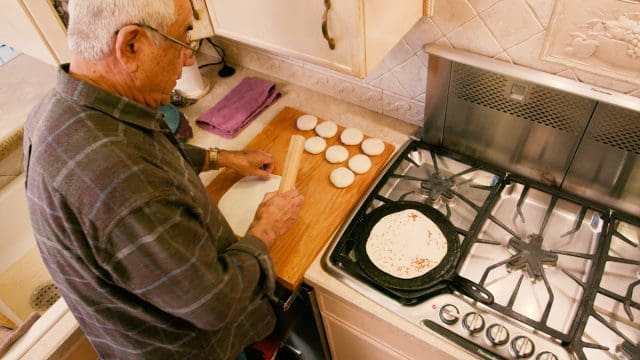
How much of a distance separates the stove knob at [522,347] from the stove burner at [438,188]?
0.38 metres

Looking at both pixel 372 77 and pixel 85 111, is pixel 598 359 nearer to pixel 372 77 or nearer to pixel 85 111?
pixel 372 77

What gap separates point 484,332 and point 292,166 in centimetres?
59

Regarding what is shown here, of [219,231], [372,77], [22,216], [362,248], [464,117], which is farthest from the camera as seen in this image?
[22,216]

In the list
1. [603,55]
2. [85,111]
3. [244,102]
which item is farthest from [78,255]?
[603,55]

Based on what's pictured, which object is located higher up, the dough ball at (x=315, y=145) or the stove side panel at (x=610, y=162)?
the stove side panel at (x=610, y=162)

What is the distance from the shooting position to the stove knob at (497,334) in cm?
83

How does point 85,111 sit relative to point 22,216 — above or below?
above

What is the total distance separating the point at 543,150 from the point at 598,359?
487mm

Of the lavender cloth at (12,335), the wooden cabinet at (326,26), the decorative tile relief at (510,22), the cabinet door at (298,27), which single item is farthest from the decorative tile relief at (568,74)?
the lavender cloth at (12,335)

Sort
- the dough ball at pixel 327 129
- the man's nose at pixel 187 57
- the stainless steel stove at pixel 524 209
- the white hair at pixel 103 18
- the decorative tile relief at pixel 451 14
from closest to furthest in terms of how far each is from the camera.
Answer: the white hair at pixel 103 18
the man's nose at pixel 187 57
the stainless steel stove at pixel 524 209
the decorative tile relief at pixel 451 14
the dough ball at pixel 327 129

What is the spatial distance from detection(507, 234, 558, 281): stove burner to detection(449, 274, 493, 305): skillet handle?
11 centimetres

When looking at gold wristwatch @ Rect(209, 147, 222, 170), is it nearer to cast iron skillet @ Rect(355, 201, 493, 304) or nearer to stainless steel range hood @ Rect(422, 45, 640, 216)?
cast iron skillet @ Rect(355, 201, 493, 304)

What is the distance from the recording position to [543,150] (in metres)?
1.05

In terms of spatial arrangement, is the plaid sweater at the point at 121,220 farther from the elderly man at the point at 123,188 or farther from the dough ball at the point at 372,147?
the dough ball at the point at 372,147
